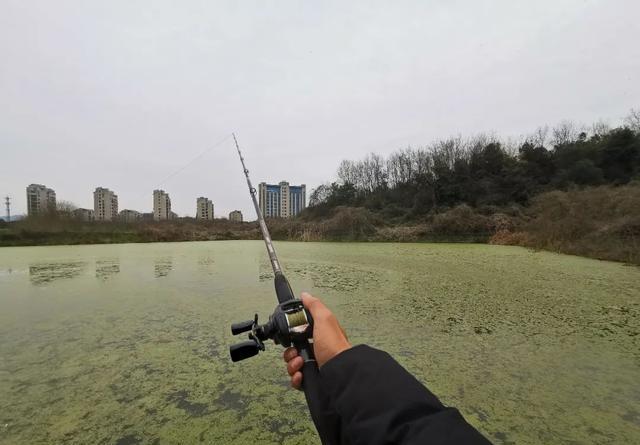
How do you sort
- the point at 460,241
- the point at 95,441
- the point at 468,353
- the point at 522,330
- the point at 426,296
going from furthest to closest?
1. the point at 460,241
2. the point at 426,296
3. the point at 522,330
4. the point at 468,353
5. the point at 95,441

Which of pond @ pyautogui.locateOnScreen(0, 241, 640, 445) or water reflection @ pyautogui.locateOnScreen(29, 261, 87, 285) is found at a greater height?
A: water reflection @ pyautogui.locateOnScreen(29, 261, 87, 285)

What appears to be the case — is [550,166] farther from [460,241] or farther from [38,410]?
[38,410]

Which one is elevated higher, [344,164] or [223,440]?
[344,164]

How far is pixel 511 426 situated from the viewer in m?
1.84

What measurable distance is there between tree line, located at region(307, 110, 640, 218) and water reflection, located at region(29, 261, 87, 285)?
2217 cm

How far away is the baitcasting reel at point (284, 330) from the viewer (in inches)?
35.5

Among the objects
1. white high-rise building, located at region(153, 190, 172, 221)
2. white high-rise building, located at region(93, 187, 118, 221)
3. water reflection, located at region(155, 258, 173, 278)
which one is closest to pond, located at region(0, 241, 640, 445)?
water reflection, located at region(155, 258, 173, 278)

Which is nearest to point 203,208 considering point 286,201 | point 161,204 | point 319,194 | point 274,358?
point 161,204

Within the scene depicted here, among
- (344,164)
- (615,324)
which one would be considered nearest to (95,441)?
(615,324)

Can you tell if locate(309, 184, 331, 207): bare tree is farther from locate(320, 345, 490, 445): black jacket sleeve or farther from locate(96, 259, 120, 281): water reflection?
locate(320, 345, 490, 445): black jacket sleeve

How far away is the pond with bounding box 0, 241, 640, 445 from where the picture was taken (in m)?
1.87

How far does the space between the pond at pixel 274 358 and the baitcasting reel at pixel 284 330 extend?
1.07 meters

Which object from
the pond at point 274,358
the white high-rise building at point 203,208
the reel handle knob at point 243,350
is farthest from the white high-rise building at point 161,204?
the reel handle knob at point 243,350

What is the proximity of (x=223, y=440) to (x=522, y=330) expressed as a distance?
3.04 meters
